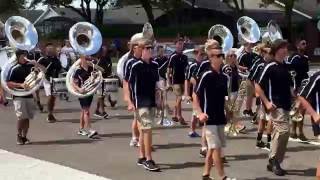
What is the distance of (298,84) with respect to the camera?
12.5 meters

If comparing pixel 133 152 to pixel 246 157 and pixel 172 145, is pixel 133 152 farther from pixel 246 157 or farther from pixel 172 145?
pixel 246 157

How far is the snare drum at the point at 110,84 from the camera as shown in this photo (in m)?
15.4

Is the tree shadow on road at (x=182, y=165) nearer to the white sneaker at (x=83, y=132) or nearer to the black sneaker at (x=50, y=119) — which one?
the white sneaker at (x=83, y=132)

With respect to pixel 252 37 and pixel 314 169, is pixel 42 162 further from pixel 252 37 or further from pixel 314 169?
pixel 252 37

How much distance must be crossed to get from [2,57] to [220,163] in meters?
10.8

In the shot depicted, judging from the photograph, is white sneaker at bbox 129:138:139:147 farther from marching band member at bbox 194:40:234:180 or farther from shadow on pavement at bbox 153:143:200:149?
marching band member at bbox 194:40:234:180

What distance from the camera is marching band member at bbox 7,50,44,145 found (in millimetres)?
11672

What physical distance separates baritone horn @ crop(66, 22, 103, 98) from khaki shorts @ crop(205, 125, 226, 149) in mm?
4649

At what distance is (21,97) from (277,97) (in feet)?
15.7

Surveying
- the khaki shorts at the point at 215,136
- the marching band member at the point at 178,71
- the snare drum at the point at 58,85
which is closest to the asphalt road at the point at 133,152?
the marching band member at the point at 178,71

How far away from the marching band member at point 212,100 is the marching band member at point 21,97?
4308mm

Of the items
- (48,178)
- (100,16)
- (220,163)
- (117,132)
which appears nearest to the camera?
(220,163)

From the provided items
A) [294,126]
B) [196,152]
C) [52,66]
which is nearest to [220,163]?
[196,152]

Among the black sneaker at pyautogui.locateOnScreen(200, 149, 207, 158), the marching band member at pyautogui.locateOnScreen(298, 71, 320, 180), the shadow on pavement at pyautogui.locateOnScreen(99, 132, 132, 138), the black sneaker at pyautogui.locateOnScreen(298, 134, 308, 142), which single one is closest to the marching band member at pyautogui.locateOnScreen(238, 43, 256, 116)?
the black sneaker at pyautogui.locateOnScreen(298, 134, 308, 142)
